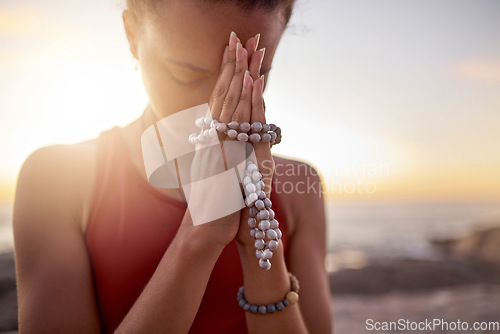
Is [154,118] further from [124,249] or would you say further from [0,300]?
[0,300]

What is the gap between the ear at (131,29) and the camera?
73.9 inches

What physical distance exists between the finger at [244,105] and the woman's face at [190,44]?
0.17 metres

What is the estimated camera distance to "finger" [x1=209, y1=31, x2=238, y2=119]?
157 cm

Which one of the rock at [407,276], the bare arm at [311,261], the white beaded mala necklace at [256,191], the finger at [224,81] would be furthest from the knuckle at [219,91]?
the rock at [407,276]

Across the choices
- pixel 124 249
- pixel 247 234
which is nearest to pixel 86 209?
pixel 124 249

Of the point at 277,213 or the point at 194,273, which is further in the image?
the point at 277,213

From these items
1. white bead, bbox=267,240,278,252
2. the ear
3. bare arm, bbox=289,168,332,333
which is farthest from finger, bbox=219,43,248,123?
bare arm, bbox=289,168,332,333

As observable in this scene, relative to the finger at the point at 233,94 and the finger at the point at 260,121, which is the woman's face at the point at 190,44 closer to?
the finger at the point at 233,94

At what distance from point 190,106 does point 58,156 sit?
0.77 metres

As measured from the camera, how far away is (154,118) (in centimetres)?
198

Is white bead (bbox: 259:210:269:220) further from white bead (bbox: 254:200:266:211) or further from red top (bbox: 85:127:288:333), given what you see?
red top (bbox: 85:127:288:333)

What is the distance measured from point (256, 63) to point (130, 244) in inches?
45.2

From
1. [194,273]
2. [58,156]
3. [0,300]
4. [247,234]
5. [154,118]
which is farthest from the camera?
[0,300]

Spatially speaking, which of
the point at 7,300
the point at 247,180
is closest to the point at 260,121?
the point at 247,180
